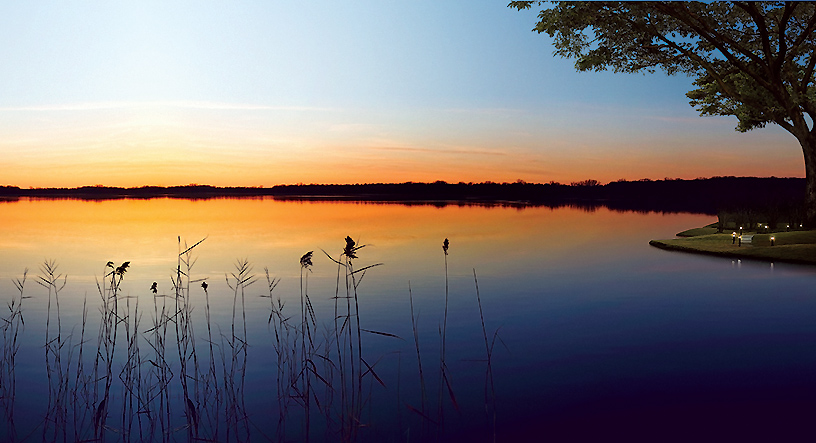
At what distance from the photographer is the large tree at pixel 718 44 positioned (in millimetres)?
20375

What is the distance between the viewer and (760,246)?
65.6 ft

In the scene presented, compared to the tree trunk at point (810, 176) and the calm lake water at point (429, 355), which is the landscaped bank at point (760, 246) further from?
the tree trunk at point (810, 176)

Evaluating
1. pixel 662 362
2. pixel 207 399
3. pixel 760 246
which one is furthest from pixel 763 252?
pixel 207 399

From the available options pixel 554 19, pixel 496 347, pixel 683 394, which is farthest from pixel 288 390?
pixel 554 19

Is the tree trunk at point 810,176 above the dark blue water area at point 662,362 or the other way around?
above

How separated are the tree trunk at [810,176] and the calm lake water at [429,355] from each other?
8.06 meters

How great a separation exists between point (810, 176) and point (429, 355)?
21137mm

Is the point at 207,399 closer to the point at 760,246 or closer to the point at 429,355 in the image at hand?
the point at 429,355

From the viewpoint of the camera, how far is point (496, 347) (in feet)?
31.1

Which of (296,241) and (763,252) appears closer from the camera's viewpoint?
(763,252)

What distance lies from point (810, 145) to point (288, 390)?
23545 mm

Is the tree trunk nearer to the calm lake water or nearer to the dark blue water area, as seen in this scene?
the calm lake water

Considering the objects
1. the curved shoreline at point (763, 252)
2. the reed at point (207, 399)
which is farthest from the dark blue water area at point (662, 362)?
the curved shoreline at point (763, 252)

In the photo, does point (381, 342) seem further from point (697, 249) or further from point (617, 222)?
point (617, 222)
